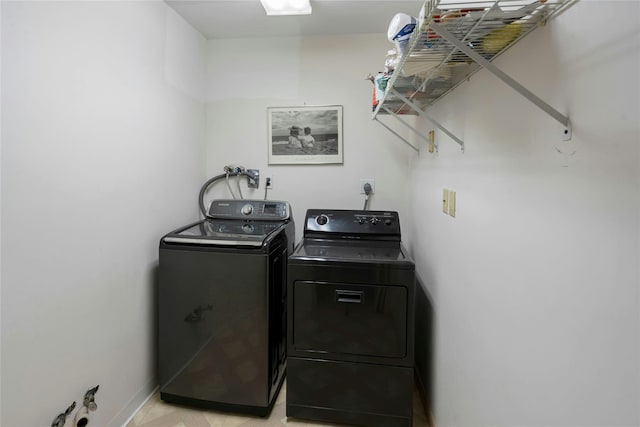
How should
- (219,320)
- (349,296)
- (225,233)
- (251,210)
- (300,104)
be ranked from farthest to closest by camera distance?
1. (300,104)
2. (251,210)
3. (225,233)
4. (219,320)
5. (349,296)

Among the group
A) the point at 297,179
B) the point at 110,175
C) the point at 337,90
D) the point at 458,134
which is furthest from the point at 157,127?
the point at 458,134

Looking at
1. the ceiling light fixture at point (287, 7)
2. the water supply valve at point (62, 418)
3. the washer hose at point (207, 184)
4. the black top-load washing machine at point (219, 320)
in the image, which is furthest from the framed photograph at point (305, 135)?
the water supply valve at point (62, 418)

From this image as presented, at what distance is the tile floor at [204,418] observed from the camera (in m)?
1.78

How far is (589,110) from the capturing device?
612 millimetres

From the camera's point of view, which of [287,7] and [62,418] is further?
[287,7]

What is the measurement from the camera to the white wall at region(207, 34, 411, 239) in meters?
2.50

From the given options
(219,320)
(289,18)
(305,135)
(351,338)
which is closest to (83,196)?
(219,320)

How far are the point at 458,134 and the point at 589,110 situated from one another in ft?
2.55

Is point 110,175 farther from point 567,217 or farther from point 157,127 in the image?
point 567,217

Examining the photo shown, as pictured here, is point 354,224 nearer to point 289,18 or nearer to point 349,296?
point 349,296

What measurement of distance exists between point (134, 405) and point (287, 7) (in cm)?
254

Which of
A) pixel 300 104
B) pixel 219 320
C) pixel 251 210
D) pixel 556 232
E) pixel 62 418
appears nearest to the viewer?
pixel 556 232

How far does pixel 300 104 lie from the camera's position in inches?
100

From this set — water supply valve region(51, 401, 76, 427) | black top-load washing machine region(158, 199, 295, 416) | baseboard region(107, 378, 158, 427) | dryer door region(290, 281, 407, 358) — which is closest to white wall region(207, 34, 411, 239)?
black top-load washing machine region(158, 199, 295, 416)
